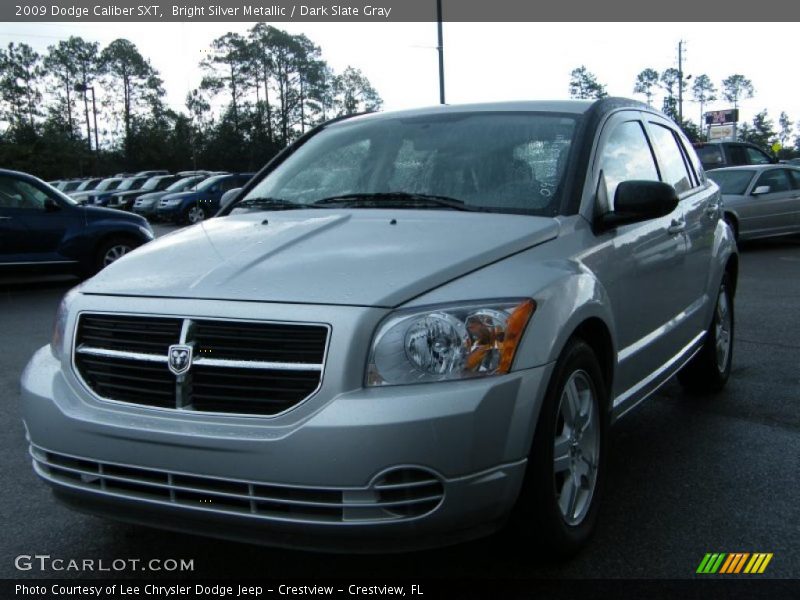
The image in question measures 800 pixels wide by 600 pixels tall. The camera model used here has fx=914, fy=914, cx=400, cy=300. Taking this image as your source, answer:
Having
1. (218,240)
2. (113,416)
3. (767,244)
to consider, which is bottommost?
(767,244)

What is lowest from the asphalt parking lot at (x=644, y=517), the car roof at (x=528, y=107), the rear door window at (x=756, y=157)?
the asphalt parking lot at (x=644, y=517)

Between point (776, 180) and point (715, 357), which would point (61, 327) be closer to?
point (715, 357)

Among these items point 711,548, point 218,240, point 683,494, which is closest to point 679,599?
point 711,548

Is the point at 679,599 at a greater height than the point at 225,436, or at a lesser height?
lesser

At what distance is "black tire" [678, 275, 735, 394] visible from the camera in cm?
559

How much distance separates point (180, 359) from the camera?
9.40 ft

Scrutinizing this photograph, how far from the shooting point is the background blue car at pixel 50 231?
11844mm

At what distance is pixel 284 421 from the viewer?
271cm

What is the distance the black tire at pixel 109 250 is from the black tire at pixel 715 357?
349 inches

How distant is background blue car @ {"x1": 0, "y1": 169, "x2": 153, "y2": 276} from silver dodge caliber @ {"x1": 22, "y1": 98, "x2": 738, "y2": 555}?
890 cm

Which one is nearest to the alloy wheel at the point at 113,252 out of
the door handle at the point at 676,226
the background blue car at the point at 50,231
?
the background blue car at the point at 50,231

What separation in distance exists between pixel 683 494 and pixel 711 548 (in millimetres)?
596

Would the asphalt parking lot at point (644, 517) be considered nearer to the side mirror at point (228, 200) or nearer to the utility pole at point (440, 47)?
the side mirror at point (228, 200)

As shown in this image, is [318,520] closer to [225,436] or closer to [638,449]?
[225,436]
